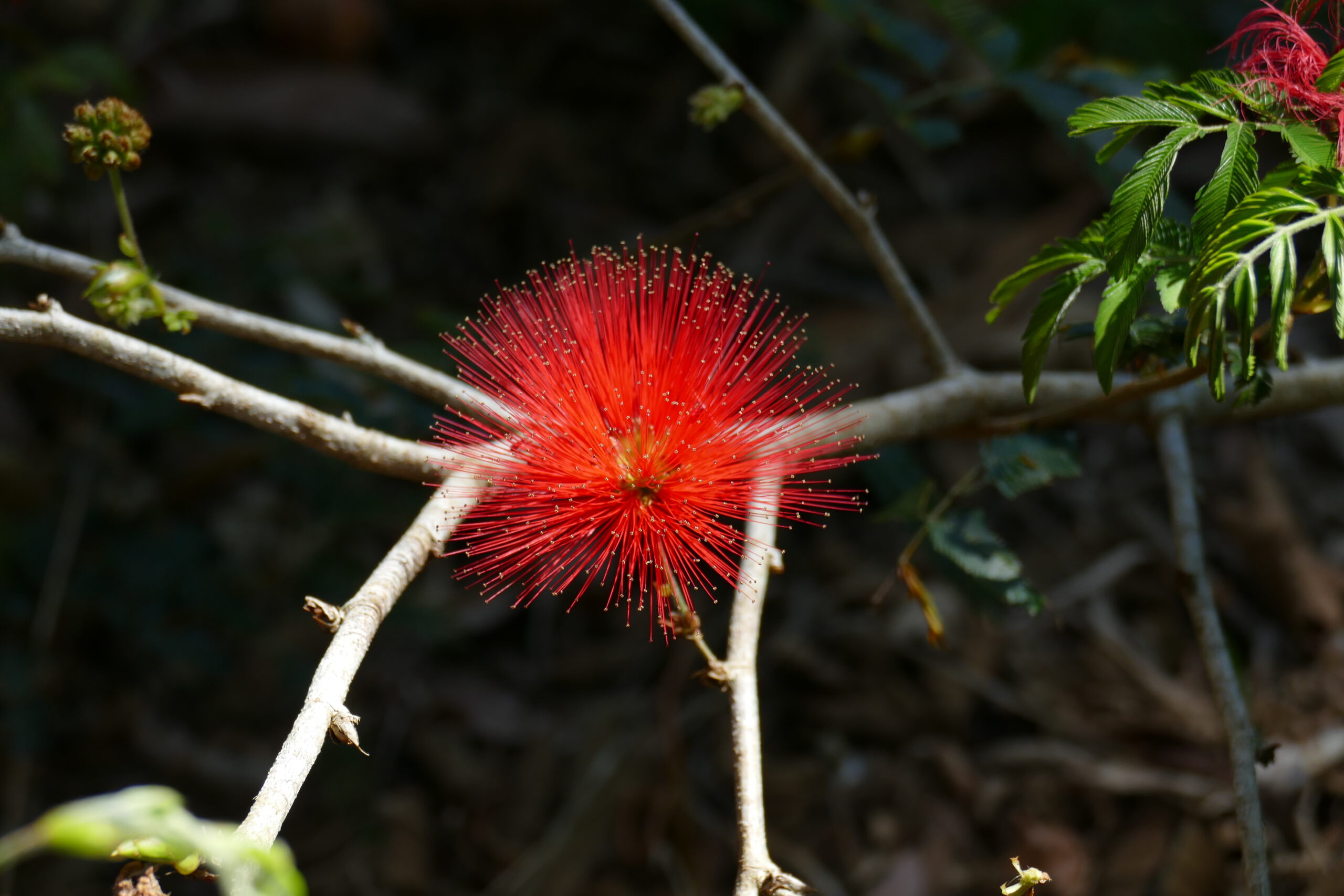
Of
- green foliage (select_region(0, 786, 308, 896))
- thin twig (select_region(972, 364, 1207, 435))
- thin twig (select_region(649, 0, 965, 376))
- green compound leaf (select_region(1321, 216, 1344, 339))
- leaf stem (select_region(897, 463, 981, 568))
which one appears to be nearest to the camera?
green foliage (select_region(0, 786, 308, 896))

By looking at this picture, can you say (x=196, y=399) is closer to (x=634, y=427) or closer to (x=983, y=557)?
(x=634, y=427)

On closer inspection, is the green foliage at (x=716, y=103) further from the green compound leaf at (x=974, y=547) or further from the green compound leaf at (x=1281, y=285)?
the green compound leaf at (x=1281, y=285)

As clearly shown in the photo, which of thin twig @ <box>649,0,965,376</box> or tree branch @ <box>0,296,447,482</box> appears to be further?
thin twig @ <box>649,0,965,376</box>

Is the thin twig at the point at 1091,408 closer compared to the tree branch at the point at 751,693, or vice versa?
the tree branch at the point at 751,693

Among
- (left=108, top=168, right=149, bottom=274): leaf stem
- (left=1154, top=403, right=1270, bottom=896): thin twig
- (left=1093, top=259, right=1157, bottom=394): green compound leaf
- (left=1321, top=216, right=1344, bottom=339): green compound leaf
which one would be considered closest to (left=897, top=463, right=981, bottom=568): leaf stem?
(left=1154, top=403, right=1270, bottom=896): thin twig

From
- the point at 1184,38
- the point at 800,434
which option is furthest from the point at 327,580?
the point at 1184,38

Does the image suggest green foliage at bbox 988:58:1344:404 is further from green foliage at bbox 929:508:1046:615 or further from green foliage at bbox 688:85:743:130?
green foliage at bbox 688:85:743:130

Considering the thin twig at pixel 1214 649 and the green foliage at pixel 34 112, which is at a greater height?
the green foliage at pixel 34 112

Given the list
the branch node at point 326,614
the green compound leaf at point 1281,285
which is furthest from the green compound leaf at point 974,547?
the branch node at point 326,614
